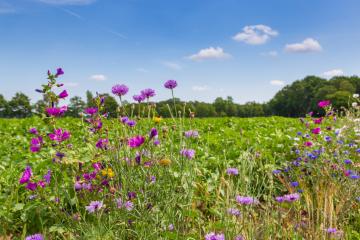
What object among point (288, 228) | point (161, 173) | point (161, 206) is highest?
point (161, 173)

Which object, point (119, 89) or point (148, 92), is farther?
point (148, 92)

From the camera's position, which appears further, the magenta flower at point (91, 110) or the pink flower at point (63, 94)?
the magenta flower at point (91, 110)

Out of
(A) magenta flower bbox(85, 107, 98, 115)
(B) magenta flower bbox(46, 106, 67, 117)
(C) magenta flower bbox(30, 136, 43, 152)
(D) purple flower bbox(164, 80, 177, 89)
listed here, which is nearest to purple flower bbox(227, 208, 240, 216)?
(D) purple flower bbox(164, 80, 177, 89)

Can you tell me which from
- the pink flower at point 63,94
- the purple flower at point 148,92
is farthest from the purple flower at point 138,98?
the pink flower at point 63,94

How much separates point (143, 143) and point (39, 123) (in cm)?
862

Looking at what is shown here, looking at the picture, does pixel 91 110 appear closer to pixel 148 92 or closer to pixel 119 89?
pixel 119 89

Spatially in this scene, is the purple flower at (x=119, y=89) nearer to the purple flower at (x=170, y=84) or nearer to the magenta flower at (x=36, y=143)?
the purple flower at (x=170, y=84)

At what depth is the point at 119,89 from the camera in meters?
2.36

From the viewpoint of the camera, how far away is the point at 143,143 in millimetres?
2281

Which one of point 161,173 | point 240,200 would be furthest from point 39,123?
point 240,200

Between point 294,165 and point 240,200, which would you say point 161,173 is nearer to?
point 240,200

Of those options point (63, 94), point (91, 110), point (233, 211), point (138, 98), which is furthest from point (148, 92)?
point (233, 211)

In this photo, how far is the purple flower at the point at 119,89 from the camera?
7.68 ft

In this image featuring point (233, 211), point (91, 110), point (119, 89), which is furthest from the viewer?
point (91, 110)
